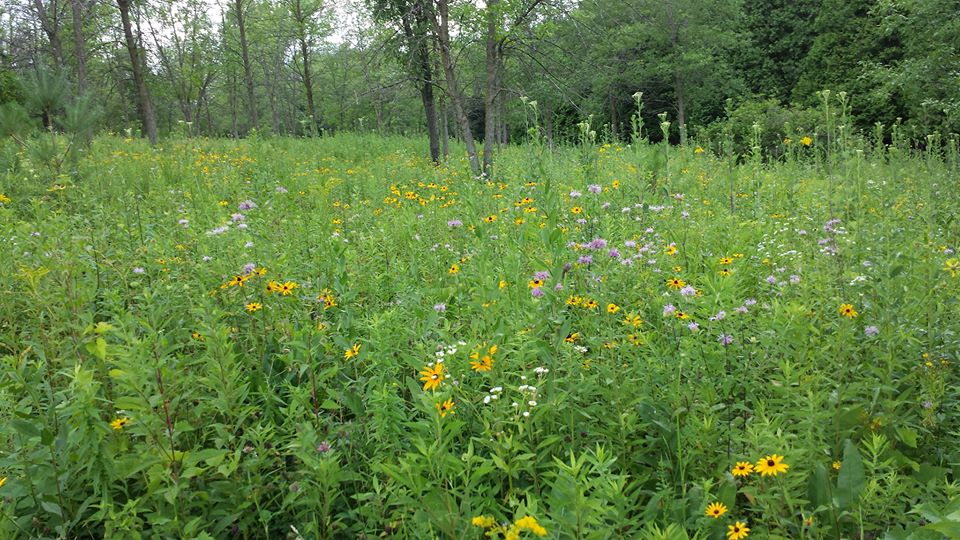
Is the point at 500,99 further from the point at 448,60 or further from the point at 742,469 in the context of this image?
the point at 742,469

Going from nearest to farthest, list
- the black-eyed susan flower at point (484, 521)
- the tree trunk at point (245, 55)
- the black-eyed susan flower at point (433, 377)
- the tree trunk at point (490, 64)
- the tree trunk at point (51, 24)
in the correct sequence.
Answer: the black-eyed susan flower at point (484, 521) → the black-eyed susan flower at point (433, 377) → the tree trunk at point (490, 64) → the tree trunk at point (245, 55) → the tree trunk at point (51, 24)

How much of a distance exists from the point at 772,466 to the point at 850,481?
32 centimetres

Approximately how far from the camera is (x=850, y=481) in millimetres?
1630

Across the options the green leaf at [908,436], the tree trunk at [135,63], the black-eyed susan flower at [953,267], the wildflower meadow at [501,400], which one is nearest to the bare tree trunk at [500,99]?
the wildflower meadow at [501,400]

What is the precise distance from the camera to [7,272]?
2.86 meters

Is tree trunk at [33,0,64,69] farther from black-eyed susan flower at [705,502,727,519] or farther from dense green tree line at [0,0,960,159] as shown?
black-eyed susan flower at [705,502,727,519]

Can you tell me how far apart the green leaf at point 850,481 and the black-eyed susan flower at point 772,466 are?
0.25 metres

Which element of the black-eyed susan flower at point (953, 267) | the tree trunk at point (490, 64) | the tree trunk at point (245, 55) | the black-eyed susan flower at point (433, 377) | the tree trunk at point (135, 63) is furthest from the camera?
the tree trunk at point (245, 55)

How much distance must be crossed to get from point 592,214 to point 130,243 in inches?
118

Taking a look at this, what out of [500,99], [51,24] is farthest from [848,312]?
[51,24]

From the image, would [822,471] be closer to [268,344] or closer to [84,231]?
[268,344]

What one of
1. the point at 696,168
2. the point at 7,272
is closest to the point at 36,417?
the point at 7,272

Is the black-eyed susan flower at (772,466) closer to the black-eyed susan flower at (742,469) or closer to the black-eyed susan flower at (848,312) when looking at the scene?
the black-eyed susan flower at (742,469)

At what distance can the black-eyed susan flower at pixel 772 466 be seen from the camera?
147 cm
